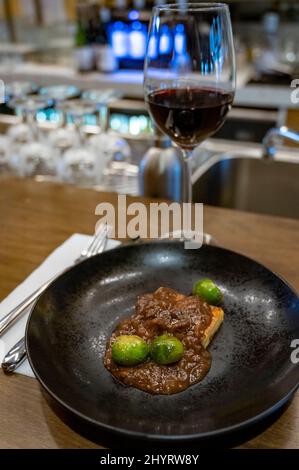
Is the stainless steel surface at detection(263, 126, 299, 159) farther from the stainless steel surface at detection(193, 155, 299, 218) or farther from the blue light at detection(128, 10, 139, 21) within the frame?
the blue light at detection(128, 10, 139, 21)

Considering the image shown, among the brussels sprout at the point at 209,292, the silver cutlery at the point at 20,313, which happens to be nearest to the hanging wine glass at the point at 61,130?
the silver cutlery at the point at 20,313

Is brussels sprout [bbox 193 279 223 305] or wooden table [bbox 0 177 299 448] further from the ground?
brussels sprout [bbox 193 279 223 305]

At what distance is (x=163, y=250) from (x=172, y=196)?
333 millimetres

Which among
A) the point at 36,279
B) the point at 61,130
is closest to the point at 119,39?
the point at 61,130

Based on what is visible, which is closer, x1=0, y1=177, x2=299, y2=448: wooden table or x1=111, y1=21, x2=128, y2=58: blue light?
x1=0, y1=177, x2=299, y2=448: wooden table

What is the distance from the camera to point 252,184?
1406 mm

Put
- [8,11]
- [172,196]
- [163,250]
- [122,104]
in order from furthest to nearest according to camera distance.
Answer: [8,11] → [122,104] → [172,196] → [163,250]

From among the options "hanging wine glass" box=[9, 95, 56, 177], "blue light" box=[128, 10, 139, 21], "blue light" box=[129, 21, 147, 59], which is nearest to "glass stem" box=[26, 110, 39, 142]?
"hanging wine glass" box=[9, 95, 56, 177]

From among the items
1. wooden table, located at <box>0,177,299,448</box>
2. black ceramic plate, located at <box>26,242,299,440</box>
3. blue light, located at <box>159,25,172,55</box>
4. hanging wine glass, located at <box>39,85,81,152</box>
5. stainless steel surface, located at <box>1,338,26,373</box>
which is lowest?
wooden table, located at <box>0,177,299,448</box>

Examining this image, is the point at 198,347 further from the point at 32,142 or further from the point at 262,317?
the point at 32,142

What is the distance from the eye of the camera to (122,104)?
285 cm

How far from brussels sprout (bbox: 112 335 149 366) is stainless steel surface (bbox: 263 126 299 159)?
0.72 m

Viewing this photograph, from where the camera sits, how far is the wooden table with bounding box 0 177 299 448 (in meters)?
0.47

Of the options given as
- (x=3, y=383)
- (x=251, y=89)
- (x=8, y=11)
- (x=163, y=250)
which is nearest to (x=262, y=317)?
(x=163, y=250)
